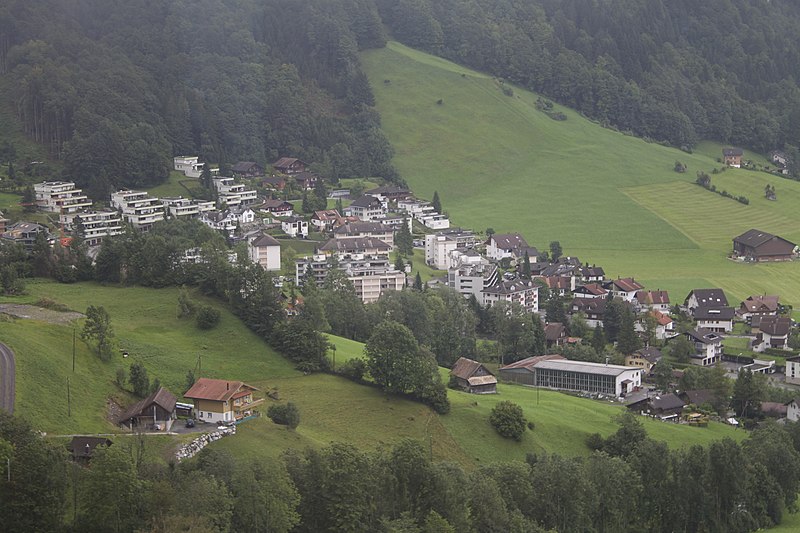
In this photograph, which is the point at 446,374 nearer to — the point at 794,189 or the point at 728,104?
the point at 794,189

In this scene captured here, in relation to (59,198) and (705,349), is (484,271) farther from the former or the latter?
(59,198)

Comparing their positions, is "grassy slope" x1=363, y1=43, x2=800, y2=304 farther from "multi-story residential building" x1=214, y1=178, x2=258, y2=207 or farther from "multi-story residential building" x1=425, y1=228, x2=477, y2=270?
"multi-story residential building" x1=214, y1=178, x2=258, y2=207

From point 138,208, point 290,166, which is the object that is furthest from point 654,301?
point 290,166

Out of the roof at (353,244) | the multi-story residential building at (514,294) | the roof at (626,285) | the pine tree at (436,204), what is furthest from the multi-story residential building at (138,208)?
the roof at (626,285)

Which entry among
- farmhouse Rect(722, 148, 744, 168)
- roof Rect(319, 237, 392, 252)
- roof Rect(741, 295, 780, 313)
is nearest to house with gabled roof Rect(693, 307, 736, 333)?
roof Rect(741, 295, 780, 313)

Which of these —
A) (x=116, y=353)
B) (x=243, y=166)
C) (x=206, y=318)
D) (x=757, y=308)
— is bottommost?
(x=757, y=308)

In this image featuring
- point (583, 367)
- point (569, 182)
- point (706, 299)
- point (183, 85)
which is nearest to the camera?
point (583, 367)

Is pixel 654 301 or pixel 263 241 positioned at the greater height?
pixel 263 241
